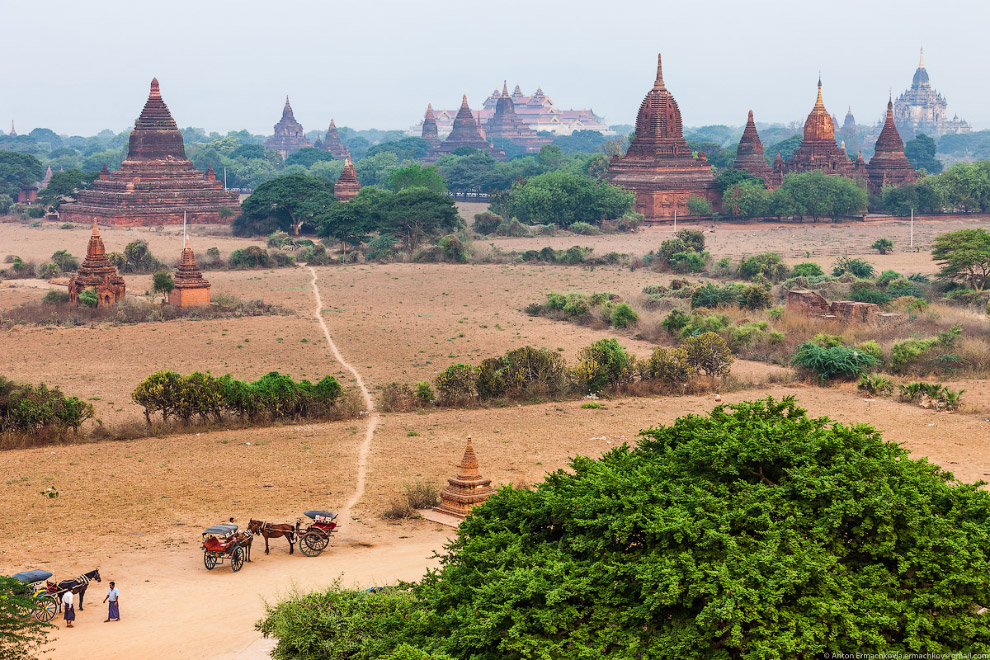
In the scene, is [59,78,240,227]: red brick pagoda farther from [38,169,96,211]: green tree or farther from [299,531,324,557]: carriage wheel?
[299,531,324,557]: carriage wheel

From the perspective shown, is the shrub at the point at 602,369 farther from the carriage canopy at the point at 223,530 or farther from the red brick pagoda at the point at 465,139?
the red brick pagoda at the point at 465,139

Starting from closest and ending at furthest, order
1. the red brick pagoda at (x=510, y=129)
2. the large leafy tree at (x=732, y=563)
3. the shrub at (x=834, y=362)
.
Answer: the large leafy tree at (x=732, y=563), the shrub at (x=834, y=362), the red brick pagoda at (x=510, y=129)

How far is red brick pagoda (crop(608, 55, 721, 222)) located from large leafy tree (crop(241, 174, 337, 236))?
19.8m

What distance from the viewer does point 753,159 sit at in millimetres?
85500

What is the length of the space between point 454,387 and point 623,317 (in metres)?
11.2

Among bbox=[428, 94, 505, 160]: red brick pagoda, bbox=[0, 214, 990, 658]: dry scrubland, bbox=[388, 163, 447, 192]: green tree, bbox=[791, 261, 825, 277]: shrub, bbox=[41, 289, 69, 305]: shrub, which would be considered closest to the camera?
bbox=[0, 214, 990, 658]: dry scrubland

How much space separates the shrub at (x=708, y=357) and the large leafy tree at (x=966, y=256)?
1626 centimetres

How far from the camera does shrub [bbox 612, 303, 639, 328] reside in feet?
119

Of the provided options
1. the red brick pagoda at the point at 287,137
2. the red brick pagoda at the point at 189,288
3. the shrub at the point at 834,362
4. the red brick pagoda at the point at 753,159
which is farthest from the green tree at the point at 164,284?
the red brick pagoda at the point at 287,137

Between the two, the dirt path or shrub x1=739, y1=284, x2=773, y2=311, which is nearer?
the dirt path

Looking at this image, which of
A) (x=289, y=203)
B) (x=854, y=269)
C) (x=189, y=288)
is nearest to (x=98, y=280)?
(x=189, y=288)

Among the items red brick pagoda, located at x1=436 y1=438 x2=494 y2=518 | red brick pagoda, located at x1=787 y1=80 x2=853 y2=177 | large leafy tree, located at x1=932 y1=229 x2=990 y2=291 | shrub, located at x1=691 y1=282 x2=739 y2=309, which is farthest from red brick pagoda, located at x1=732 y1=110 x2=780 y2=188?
red brick pagoda, located at x1=436 y1=438 x2=494 y2=518

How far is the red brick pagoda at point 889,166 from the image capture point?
85188 millimetres

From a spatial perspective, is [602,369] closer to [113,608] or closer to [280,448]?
[280,448]
